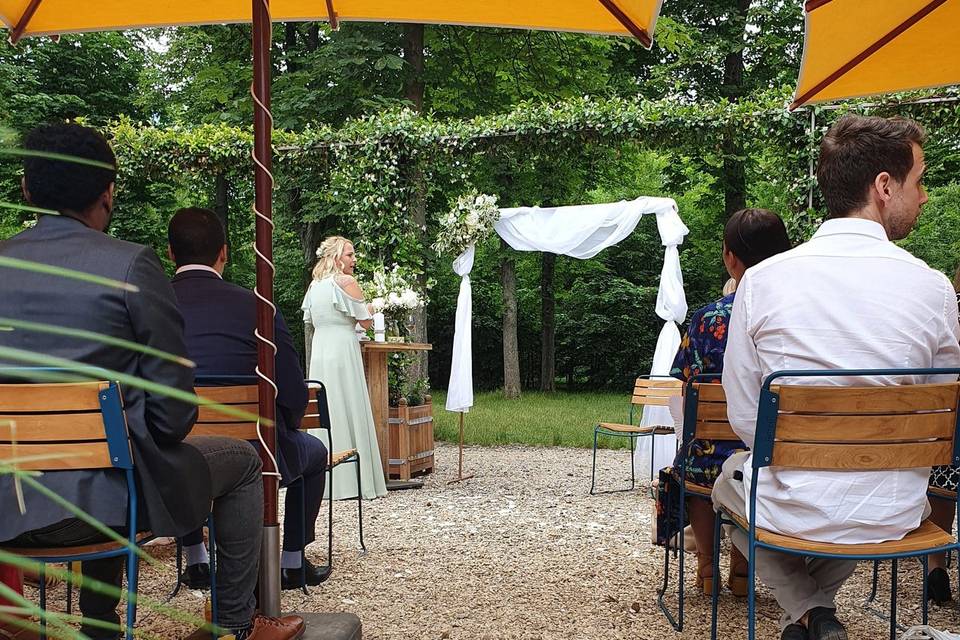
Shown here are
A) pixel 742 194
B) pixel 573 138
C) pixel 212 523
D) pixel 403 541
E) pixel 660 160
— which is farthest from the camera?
pixel 660 160

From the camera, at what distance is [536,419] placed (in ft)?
41.5

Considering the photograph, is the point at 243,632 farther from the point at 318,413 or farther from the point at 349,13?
the point at 349,13

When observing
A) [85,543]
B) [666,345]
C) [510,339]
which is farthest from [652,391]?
[510,339]

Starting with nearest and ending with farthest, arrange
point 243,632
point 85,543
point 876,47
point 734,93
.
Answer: point 85,543 < point 243,632 < point 876,47 < point 734,93

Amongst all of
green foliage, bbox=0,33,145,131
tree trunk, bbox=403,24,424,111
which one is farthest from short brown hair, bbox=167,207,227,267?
green foliage, bbox=0,33,145,131

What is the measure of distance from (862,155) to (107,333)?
2133 millimetres

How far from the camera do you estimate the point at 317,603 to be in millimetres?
3842

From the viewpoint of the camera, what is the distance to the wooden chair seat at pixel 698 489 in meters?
→ 3.29

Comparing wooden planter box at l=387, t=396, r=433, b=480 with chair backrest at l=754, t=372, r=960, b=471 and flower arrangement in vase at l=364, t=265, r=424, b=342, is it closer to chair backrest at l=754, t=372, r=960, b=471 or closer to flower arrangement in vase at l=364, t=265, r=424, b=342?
flower arrangement in vase at l=364, t=265, r=424, b=342

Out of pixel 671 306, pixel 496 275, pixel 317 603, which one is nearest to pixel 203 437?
pixel 317 603

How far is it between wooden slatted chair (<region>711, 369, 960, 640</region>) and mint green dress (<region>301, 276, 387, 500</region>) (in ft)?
14.0

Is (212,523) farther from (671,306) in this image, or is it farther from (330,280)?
(671,306)

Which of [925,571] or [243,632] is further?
[925,571]

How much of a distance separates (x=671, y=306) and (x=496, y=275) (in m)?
14.1
